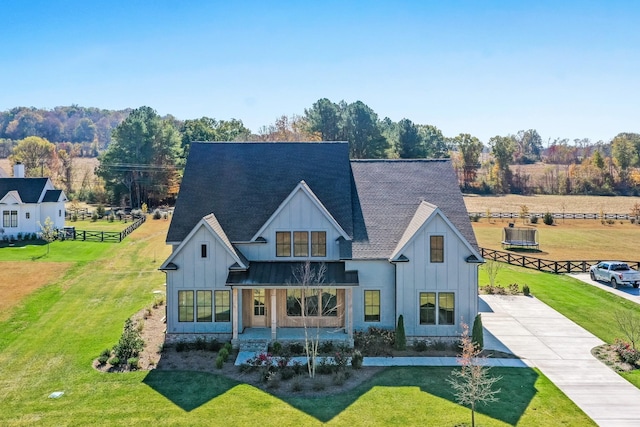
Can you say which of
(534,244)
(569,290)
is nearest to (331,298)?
(569,290)

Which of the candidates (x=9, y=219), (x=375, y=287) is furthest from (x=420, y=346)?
(x=9, y=219)

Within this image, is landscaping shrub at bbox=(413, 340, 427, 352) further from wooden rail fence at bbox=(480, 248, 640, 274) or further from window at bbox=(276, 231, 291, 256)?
wooden rail fence at bbox=(480, 248, 640, 274)

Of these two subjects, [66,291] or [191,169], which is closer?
[191,169]

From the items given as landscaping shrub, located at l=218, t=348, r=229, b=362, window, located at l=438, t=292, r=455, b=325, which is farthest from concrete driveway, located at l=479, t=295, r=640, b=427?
landscaping shrub, located at l=218, t=348, r=229, b=362

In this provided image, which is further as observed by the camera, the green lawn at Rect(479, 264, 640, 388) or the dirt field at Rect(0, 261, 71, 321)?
the dirt field at Rect(0, 261, 71, 321)

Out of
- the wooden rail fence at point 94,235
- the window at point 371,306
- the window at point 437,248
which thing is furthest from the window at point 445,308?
the wooden rail fence at point 94,235

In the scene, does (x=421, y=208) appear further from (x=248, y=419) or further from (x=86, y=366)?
(x=86, y=366)

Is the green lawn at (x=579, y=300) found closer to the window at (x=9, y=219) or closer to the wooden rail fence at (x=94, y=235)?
the wooden rail fence at (x=94, y=235)
